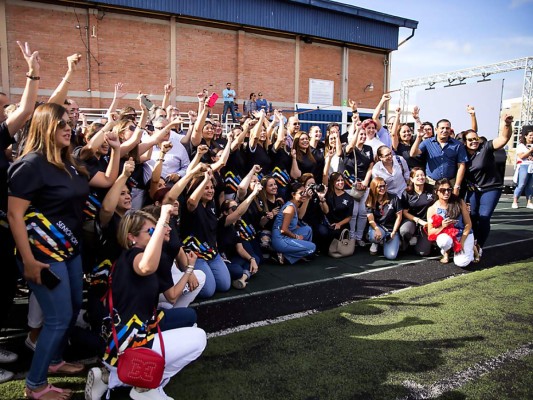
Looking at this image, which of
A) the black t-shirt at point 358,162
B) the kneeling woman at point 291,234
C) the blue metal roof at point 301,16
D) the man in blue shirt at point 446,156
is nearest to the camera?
the kneeling woman at point 291,234

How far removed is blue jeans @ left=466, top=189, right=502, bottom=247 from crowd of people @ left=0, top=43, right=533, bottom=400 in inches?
0.8

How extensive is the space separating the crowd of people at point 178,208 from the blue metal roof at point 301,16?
12.3 metres

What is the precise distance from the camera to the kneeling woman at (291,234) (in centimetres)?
568

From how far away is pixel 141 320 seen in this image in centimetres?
256

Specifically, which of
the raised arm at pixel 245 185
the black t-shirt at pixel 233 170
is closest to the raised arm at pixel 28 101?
the raised arm at pixel 245 185

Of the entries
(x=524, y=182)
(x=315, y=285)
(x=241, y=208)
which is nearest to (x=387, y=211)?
(x=315, y=285)

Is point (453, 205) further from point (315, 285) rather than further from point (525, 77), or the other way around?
point (525, 77)

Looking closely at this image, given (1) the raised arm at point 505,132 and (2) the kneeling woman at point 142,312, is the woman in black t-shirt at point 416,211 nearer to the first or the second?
(1) the raised arm at point 505,132

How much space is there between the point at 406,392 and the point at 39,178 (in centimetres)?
277

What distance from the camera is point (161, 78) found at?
683 inches

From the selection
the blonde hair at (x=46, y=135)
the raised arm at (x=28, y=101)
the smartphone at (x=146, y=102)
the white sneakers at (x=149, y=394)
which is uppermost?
the smartphone at (x=146, y=102)

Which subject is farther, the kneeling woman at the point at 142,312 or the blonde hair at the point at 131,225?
the blonde hair at the point at 131,225

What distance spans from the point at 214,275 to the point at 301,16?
18.2 meters

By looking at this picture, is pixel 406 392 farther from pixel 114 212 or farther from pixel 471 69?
pixel 471 69
